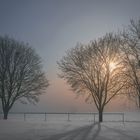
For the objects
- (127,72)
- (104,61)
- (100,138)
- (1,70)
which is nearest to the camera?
(100,138)

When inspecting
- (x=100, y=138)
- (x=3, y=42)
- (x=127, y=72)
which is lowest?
(x=100, y=138)

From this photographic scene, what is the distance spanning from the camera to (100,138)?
670 inches

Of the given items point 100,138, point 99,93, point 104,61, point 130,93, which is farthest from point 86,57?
point 100,138

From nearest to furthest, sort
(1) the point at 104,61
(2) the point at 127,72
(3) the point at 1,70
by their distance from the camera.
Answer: (2) the point at 127,72, (1) the point at 104,61, (3) the point at 1,70

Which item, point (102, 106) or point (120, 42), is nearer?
point (120, 42)

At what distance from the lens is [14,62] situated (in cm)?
4497

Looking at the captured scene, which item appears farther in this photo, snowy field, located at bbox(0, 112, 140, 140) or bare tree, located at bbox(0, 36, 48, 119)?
bare tree, located at bbox(0, 36, 48, 119)

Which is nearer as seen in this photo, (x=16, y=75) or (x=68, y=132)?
(x=68, y=132)

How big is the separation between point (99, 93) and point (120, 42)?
7589mm

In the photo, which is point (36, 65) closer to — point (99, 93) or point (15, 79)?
point (15, 79)

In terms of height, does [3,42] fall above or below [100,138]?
above

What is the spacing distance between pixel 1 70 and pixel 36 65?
17.6 ft

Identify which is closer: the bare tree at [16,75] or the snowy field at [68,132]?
the snowy field at [68,132]

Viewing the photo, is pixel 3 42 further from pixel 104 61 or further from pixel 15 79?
pixel 104 61
